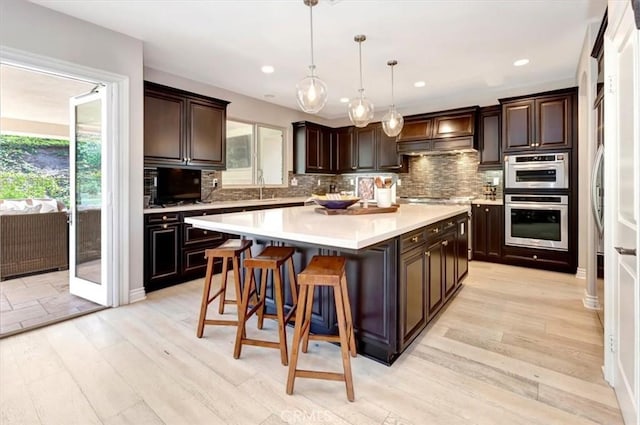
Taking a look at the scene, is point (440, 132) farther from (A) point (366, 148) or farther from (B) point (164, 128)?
(B) point (164, 128)

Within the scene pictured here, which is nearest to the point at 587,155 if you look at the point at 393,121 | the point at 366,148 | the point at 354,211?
the point at 393,121

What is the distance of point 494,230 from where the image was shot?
4.91 metres

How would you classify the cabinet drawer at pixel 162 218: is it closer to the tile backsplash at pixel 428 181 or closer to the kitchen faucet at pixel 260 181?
the tile backsplash at pixel 428 181

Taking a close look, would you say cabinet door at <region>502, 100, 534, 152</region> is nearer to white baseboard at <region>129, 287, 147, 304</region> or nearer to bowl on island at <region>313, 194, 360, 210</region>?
bowl on island at <region>313, 194, 360, 210</region>

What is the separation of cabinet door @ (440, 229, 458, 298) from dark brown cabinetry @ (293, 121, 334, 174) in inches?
143

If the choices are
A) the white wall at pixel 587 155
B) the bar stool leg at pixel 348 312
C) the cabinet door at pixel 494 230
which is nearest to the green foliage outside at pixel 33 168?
the bar stool leg at pixel 348 312

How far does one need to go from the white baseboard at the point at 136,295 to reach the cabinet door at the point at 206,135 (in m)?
1.69

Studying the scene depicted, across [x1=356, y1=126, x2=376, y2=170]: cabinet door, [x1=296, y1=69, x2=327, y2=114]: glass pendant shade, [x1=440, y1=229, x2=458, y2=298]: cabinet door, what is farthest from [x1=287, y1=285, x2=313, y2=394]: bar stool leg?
[x1=356, y1=126, x2=376, y2=170]: cabinet door

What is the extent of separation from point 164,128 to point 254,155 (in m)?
1.90

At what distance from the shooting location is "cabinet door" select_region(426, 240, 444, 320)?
262cm

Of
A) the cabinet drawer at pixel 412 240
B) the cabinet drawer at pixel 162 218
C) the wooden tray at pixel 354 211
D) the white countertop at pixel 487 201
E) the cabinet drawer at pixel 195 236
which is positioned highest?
the white countertop at pixel 487 201

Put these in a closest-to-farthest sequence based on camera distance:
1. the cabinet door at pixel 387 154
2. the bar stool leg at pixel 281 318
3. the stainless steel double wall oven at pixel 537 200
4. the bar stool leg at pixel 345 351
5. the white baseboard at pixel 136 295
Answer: the bar stool leg at pixel 345 351, the bar stool leg at pixel 281 318, the white baseboard at pixel 136 295, the stainless steel double wall oven at pixel 537 200, the cabinet door at pixel 387 154

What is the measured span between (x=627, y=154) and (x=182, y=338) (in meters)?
2.97

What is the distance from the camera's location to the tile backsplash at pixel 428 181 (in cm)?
514
